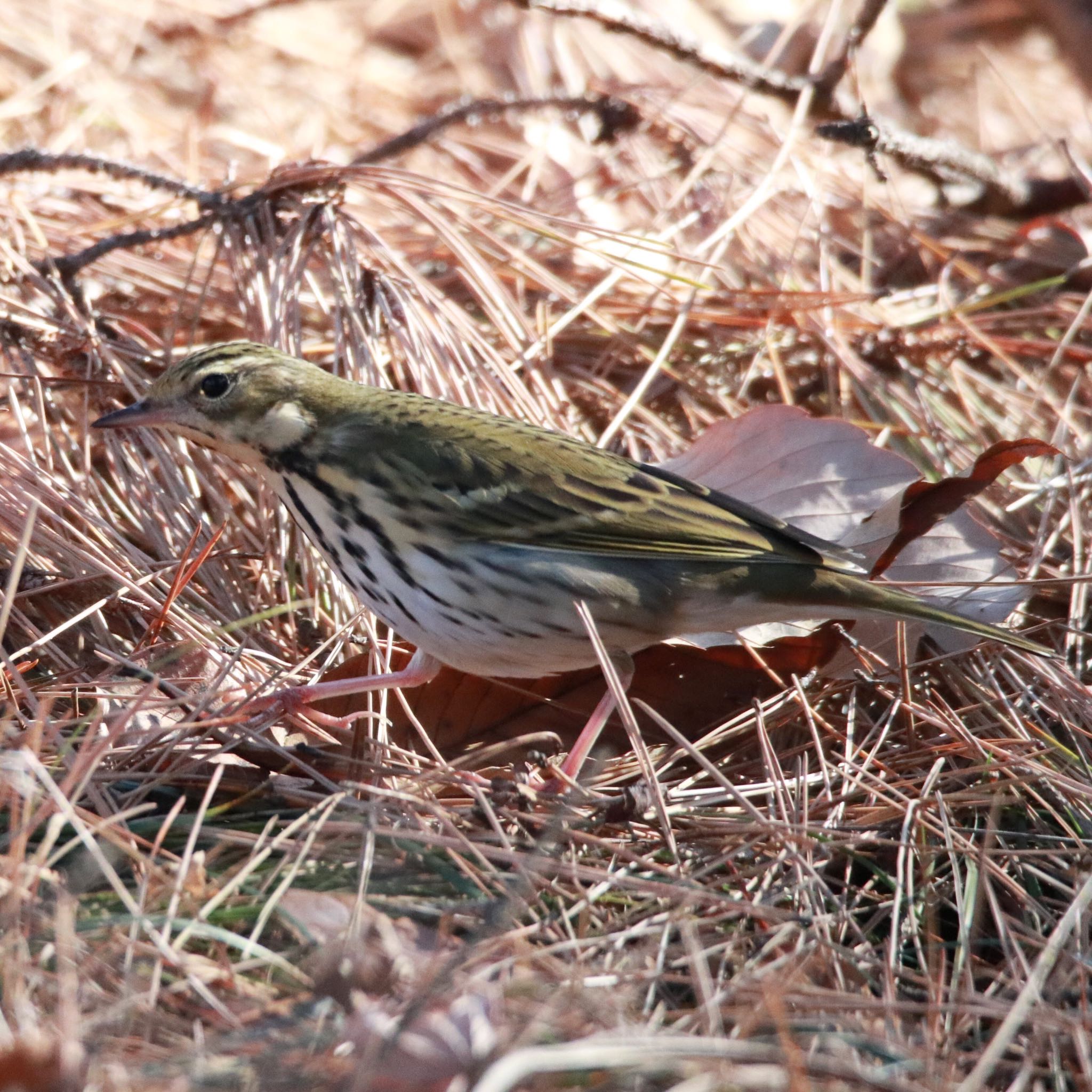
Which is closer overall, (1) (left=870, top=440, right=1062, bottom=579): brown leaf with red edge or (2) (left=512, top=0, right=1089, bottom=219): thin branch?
(1) (left=870, top=440, right=1062, bottom=579): brown leaf with red edge

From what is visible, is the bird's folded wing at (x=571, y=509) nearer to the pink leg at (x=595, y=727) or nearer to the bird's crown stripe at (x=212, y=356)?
the pink leg at (x=595, y=727)

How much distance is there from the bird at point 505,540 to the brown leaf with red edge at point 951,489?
0.20m

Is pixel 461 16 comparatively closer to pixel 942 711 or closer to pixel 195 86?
pixel 195 86

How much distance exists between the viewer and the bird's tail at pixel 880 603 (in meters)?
3.20

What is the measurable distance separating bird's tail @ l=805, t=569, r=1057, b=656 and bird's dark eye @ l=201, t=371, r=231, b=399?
173cm

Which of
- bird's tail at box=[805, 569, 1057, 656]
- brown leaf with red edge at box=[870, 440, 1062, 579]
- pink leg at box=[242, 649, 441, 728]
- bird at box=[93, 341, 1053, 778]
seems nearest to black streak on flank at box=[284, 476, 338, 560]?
bird at box=[93, 341, 1053, 778]

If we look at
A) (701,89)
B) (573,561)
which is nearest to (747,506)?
(573,561)

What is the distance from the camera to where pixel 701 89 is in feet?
20.5

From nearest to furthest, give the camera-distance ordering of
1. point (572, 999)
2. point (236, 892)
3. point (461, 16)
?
point (572, 999), point (236, 892), point (461, 16)

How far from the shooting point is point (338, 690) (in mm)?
3426

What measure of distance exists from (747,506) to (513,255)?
173 cm

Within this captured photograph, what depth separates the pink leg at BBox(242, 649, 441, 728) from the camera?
3244mm

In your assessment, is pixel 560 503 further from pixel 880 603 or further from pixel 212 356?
pixel 212 356

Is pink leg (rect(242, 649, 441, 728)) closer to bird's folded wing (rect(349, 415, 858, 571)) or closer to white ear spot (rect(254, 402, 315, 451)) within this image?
bird's folded wing (rect(349, 415, 858, 571))
